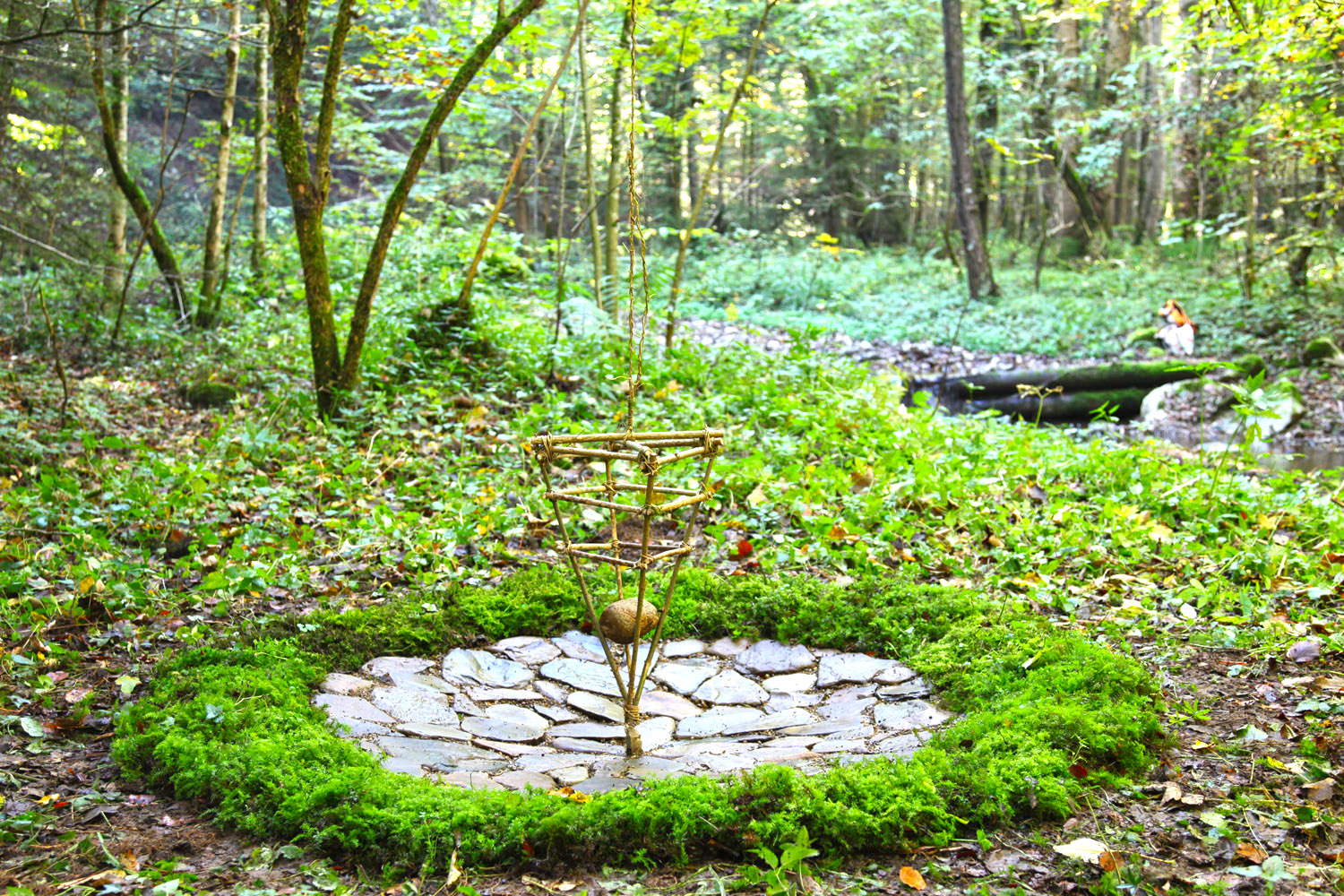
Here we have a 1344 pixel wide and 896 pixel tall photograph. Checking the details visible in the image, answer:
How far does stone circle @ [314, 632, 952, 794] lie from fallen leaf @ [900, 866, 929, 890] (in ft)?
1.64

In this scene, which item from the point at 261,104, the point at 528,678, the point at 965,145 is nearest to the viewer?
the point at 528,678

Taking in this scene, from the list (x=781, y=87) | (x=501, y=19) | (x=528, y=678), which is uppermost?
(x=781, y=87)

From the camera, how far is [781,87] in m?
22.2

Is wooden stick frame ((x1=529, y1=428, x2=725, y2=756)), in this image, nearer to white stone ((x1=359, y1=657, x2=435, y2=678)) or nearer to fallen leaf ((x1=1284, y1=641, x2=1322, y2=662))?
white stone ((x1=359, y1=657, x2=435, y2=678))

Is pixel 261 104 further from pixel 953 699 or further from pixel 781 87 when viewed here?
pixel 781 87

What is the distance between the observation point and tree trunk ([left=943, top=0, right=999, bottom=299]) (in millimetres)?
13875

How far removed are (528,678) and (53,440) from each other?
4101mm

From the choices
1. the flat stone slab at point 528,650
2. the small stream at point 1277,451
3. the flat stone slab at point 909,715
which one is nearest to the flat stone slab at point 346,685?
the flat stone slab at point 528,650

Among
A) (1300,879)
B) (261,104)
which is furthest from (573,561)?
(261,104)

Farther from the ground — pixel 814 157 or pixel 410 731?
pixel 814 157

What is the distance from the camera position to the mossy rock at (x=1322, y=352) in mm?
10586

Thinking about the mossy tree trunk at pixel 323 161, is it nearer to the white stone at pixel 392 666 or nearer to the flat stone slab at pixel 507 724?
the white stone at pixel 392 666

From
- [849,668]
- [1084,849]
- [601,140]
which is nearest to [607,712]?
[849,668]

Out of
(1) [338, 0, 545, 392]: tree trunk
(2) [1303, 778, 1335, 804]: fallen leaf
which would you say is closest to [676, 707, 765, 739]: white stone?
(2) [1303, 778, 1335, 804]: fallen leaf
